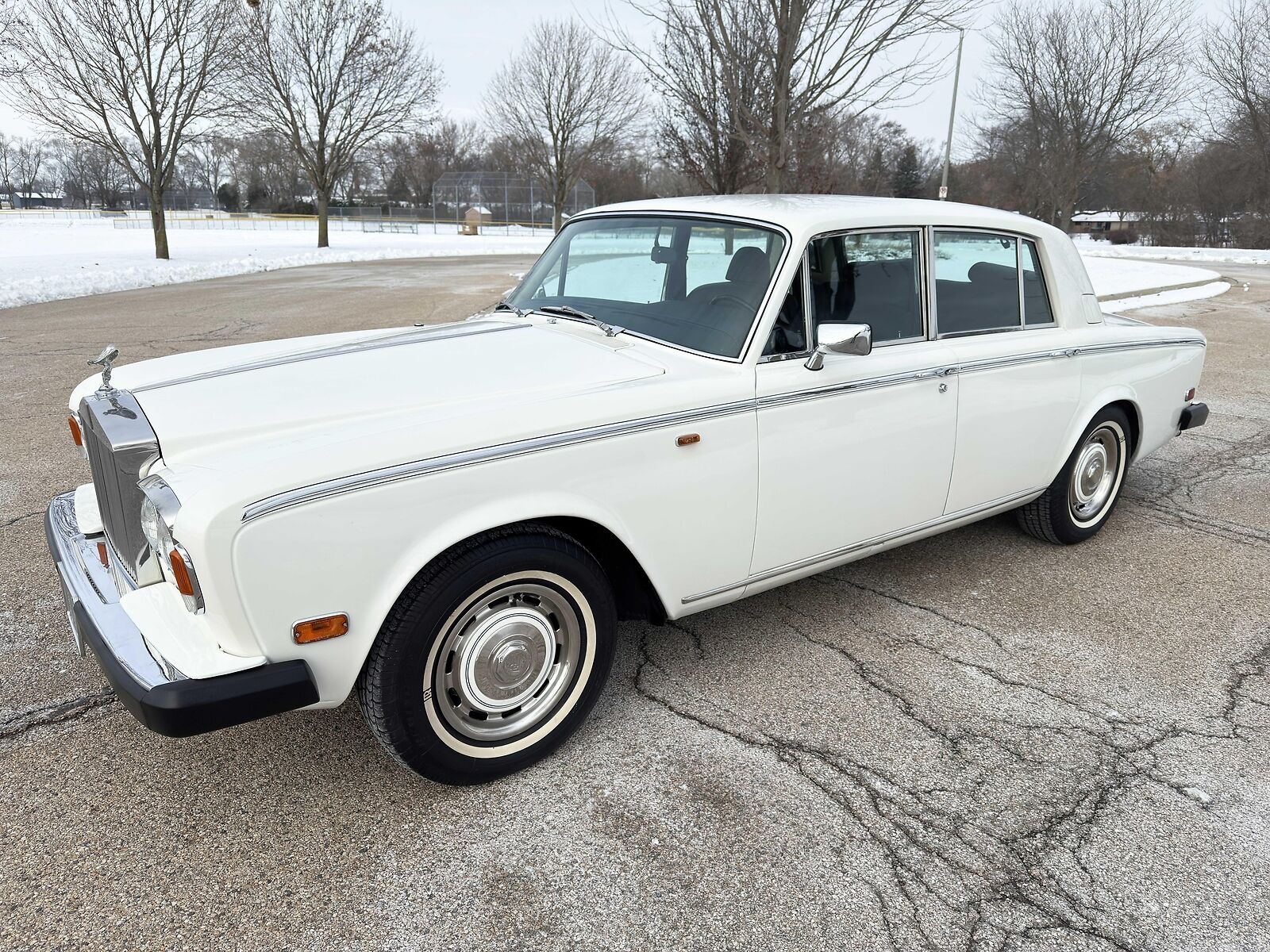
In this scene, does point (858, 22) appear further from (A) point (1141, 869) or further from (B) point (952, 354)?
(A) point (1141, 869)

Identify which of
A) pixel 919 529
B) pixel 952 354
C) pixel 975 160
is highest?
pixel 975 160

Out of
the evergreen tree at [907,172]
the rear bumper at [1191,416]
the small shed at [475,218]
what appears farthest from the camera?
the evergreen tree at [907,172]

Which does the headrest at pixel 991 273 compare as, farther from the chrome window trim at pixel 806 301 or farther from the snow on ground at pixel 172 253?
the snow on ground at pixel 172 253

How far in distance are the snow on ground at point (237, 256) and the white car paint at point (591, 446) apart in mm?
11302

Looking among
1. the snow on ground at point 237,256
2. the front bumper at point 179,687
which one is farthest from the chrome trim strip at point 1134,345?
the snow on ground at point 237,256

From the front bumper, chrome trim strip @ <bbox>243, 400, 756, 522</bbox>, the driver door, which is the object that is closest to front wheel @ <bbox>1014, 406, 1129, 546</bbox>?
the driver door

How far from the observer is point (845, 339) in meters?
2.87

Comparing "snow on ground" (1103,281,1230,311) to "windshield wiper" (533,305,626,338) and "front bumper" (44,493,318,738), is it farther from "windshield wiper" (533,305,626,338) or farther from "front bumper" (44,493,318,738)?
"front bumper" (44,493,318,738)

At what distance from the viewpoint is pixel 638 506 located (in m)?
2.67

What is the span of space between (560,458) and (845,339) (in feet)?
3.47

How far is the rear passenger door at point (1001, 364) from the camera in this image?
360 centimetres

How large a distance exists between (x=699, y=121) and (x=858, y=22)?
360cm

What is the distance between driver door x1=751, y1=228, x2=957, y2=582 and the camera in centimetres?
300

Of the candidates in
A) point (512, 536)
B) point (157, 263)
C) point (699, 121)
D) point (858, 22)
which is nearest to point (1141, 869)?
point (512, 536)
